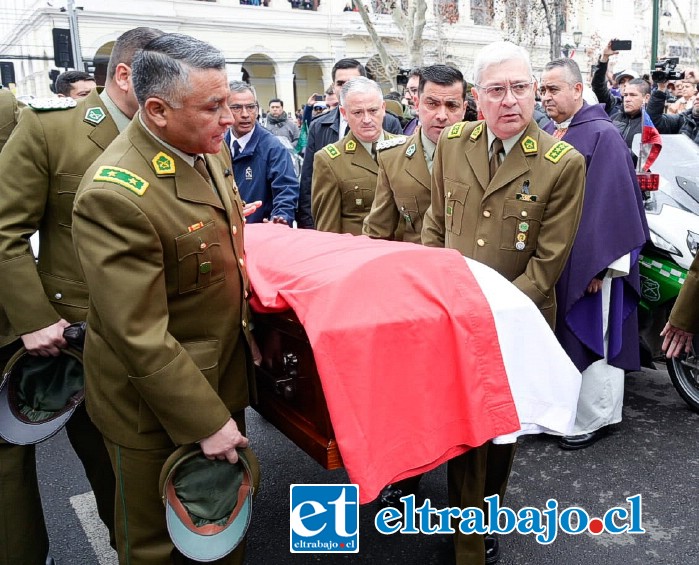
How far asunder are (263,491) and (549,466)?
1.42 metres

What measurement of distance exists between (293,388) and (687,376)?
274 cm

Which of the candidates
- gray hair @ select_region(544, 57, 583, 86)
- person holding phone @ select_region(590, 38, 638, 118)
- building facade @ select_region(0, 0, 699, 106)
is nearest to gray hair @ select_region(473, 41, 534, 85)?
gray hair @ select_region(544, 57, 583, 86)

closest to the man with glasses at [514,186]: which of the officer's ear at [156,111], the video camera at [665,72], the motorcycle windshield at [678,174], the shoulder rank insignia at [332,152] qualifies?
the shoulder rank insignia at [332,152]

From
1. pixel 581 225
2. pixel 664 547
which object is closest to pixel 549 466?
pixel 664 547

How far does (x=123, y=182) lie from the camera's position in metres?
1.70

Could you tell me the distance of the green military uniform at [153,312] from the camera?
1.66 metres

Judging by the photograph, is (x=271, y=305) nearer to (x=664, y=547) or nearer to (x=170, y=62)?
(x=170, y=62)

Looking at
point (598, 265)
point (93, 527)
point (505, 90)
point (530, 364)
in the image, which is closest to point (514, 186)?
point (505, 90)

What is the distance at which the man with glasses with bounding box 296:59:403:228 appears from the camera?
15.6 ft

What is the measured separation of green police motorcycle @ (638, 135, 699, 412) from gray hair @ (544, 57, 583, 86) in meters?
0.93

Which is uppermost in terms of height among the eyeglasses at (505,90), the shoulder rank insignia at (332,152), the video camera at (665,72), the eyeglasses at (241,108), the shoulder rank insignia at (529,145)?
the video camera at (665,72)

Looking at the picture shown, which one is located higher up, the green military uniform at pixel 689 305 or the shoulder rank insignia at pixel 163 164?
the shoulder rank insignia at pixel 163 164

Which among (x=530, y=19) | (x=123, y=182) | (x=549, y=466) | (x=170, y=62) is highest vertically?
(x=530, y=19)

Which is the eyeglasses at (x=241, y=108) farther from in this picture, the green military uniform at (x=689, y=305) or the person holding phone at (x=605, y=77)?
the green military uniform at (x=689, y=305)
